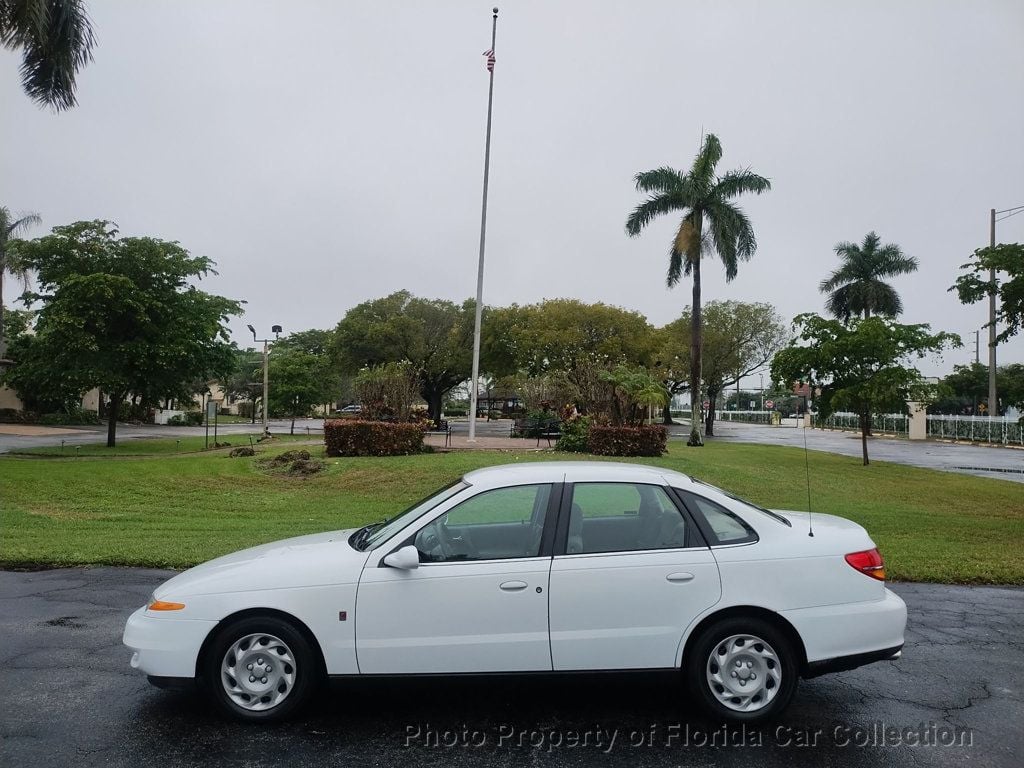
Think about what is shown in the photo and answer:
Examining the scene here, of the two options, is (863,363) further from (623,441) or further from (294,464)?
(294,464)

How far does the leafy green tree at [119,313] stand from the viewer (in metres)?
24.2

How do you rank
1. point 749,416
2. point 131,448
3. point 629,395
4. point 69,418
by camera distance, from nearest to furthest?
point 629,395
point 131,448
point 69,418
point 749,416

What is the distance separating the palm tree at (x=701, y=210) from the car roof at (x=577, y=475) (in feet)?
86.7

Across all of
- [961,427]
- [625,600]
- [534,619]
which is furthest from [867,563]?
[961,427]

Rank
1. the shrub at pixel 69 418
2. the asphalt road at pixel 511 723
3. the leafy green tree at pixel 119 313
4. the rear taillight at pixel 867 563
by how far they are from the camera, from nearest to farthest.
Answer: the asphalt road at pixel 511 723 → the rear taillight at pixel 867 563 → the leafy green tree at pixel 119 313 → the shrub at pixel 69 418

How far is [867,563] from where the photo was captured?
4297mm

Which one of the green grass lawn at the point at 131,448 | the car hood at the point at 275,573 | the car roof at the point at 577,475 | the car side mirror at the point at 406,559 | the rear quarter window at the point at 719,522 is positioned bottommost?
the green grass lawn at the point at 131,448

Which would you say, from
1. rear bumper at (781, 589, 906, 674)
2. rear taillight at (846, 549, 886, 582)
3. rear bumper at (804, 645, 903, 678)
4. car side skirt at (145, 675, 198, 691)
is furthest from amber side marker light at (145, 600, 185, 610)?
rear taillight at (846, 549, 886, 582)

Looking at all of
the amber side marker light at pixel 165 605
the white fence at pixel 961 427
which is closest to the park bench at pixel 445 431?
the white fence at pixel 961 427

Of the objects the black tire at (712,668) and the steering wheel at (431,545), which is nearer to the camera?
the black tire at (712,668)

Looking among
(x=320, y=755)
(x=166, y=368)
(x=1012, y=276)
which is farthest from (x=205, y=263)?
(x=320, y=755)

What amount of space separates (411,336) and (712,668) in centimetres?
4304

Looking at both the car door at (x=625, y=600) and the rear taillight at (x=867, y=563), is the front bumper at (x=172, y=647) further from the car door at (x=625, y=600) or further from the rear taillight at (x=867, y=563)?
the rear taillight at (x=867, y=563)

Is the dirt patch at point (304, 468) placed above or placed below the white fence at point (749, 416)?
below
